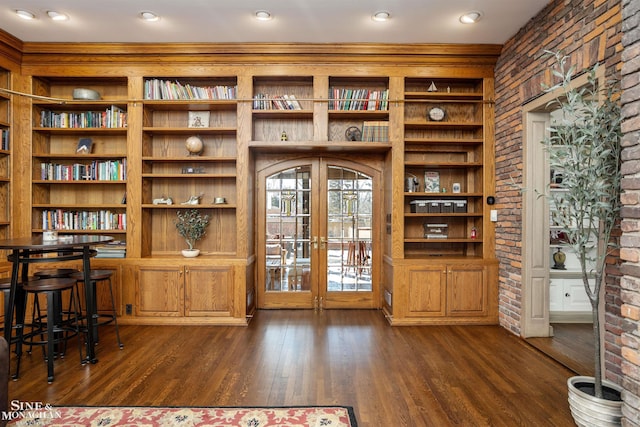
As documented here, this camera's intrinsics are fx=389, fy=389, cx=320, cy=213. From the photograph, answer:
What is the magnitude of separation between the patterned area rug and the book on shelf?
3.09 m

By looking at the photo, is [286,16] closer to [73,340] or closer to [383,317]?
[383,317]

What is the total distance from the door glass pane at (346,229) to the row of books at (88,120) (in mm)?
2680

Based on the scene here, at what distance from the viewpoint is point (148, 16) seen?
3861 mm

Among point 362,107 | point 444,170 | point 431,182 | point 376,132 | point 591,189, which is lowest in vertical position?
point 591,189

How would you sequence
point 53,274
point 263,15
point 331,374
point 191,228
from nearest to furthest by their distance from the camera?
1. point 331,374
2. point 53,274
3. point 263,15
4. point 191,228

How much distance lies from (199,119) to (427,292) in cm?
350

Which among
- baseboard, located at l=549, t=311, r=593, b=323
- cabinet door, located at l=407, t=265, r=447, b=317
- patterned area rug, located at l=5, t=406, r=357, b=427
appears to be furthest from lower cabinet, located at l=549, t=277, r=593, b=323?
patterned area rug, located at l=5, t=406, r=357, b=427

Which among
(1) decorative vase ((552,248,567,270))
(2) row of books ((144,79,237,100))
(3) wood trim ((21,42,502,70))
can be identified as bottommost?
(1) decorative vase ((552,248,567,270))

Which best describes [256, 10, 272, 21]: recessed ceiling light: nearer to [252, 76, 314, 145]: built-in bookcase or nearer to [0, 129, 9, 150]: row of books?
[252, 76, 314, 145]: built-in bookcase

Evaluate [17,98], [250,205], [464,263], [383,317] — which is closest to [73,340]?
[250,205]

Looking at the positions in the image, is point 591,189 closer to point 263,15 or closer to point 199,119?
point 263,15

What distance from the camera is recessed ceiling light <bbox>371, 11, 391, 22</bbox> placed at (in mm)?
3796

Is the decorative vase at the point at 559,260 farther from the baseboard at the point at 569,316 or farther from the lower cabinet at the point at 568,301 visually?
the baseboard at the point at 569,316

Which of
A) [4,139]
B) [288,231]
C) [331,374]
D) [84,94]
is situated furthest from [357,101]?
[4,139]
